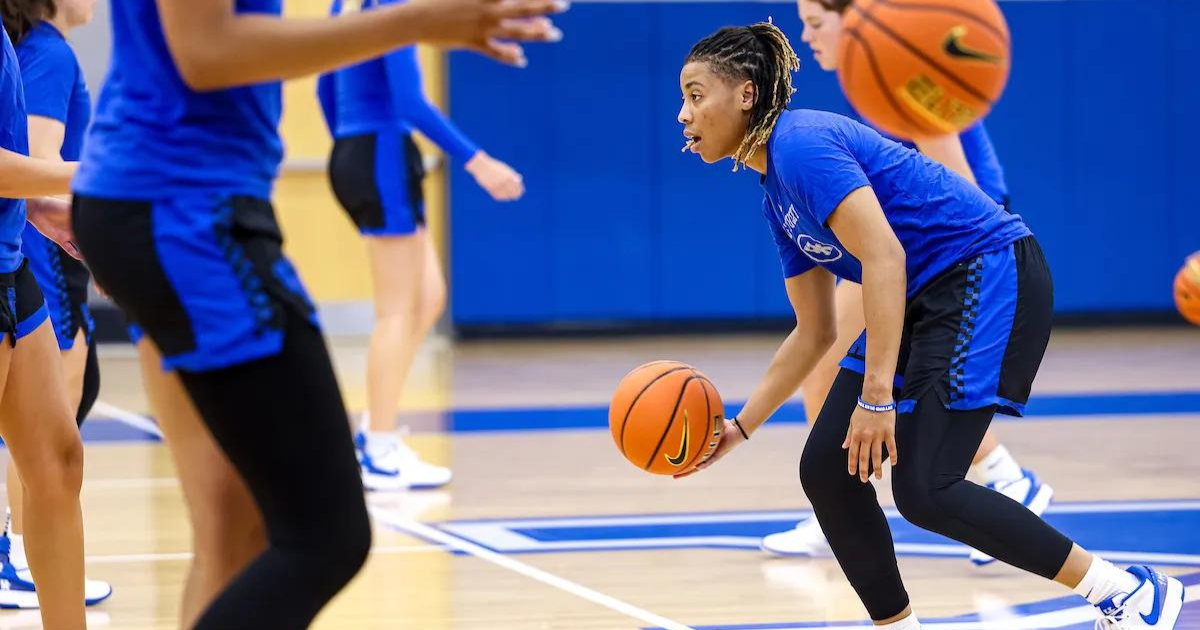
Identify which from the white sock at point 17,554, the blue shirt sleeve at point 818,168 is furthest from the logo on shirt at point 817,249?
the white sock at point 17,554

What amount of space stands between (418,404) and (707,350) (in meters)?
3.15

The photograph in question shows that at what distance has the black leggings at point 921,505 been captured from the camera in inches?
120

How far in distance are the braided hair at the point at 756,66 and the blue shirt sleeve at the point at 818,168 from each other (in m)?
0.10

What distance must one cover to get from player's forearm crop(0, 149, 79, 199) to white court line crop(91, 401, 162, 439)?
448 cm

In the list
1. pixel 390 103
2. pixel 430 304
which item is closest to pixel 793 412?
pixel 430 304

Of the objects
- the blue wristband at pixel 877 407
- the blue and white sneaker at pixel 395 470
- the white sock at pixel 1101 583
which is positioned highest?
the blue wristband at pixel 877 407

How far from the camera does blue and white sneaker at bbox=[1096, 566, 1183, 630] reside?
125 inches

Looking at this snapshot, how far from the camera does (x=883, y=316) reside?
283 centimetres

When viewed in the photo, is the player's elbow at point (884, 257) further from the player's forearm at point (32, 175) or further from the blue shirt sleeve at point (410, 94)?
the blue shirt sleeve at point (410, 94)

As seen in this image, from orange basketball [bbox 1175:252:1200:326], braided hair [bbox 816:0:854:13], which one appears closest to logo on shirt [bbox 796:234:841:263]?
braided hair [bbox 816:0:854:13]

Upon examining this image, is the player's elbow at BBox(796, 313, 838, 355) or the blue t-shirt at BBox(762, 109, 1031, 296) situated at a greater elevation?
the blue t-shirt at BBox(762, 109, 1031, 296)

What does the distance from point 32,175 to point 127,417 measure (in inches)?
209

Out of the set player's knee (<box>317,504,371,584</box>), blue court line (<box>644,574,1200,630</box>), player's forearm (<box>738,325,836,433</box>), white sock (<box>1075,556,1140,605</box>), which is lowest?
blue court line (<box>644,574,1200,630</box>)

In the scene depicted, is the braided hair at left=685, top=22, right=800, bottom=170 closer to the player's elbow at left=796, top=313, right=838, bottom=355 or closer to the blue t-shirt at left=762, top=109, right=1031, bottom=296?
the blue t-shirt at left=762, top=109, right=1031, bottom=296
